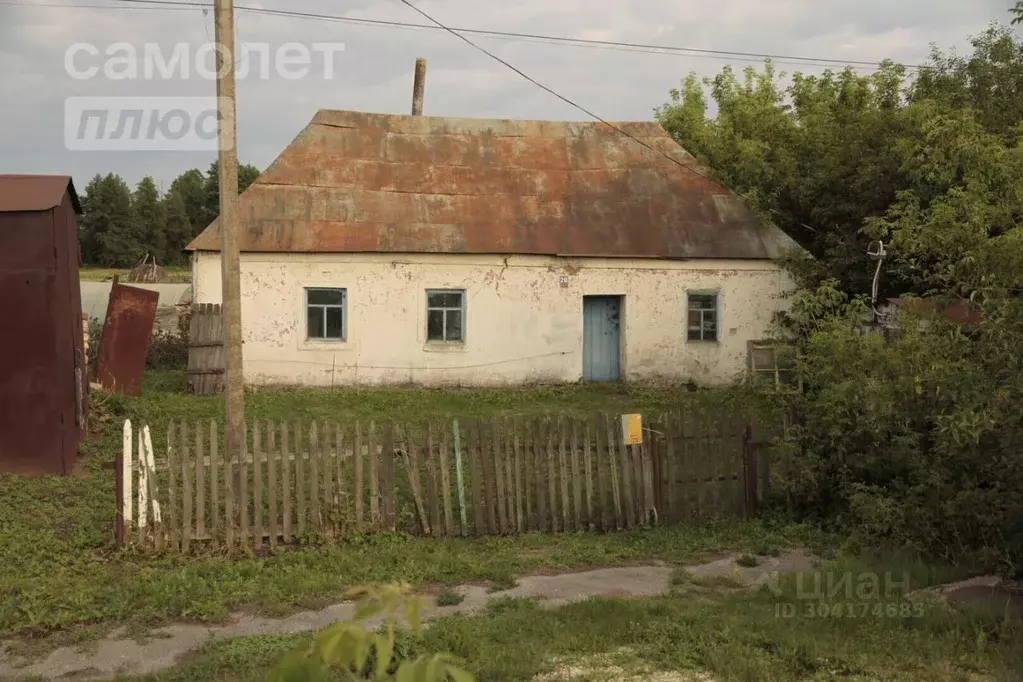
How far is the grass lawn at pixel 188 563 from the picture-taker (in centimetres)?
609

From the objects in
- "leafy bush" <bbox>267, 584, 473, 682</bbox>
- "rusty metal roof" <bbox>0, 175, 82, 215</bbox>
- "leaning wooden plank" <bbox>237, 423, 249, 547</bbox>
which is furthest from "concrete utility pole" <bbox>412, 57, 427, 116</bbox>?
"leafy bush" <bbox>267, 584, 473, 682</bbox>

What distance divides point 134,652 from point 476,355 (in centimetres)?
1181

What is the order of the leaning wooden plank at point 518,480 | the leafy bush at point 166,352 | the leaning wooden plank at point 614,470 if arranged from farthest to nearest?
the leafy bush at point 166,352, the leaning wooden plank at point 614,470, the leaning wooden plank at point 518,480

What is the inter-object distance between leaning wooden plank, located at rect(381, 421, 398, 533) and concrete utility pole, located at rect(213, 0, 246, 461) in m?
1.22

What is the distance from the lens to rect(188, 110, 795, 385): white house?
16469 mm

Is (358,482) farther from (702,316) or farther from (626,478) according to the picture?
(702,316)

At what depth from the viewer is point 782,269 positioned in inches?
693

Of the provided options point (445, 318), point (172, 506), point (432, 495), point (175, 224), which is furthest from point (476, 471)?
point (175, 224)

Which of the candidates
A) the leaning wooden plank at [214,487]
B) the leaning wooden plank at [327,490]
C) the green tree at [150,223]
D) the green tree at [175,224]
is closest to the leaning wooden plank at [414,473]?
the leaning wooden plank at [327,490]

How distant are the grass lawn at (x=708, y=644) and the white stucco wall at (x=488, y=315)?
11.1m

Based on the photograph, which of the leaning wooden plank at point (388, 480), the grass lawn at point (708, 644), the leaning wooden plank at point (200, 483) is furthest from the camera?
the leaning wooden plank at point (388, 480)

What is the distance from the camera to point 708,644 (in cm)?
510

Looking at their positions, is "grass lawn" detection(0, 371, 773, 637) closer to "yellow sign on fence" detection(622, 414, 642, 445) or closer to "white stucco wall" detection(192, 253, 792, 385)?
"yellow sign on fence" detection(622, 414, 642, 445)

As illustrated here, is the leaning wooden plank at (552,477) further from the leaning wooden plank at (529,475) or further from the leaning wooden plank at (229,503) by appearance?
the leaning wooden plank at (229,503)
